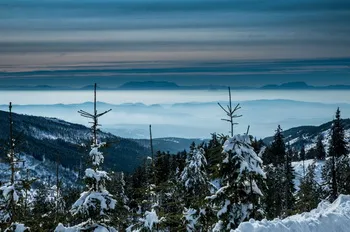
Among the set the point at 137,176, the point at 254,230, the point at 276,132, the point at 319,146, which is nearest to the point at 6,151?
the point at 254,230

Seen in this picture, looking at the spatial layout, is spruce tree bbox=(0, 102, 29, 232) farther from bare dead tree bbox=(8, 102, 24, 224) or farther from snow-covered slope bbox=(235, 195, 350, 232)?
snow-covered slope bbox=(235, 195, 350, 232)

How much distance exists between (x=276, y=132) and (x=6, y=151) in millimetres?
95819

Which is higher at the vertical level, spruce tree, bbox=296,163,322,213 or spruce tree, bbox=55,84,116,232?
spruce tree, bbox=55,84,116,232

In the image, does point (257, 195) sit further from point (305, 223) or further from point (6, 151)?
point (6, 151)

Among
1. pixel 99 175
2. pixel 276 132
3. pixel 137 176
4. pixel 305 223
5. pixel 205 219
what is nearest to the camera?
pixel 305 223

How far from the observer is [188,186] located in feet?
110

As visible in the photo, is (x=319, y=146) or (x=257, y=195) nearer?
(x=257, y=195)

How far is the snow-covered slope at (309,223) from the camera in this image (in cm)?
1374

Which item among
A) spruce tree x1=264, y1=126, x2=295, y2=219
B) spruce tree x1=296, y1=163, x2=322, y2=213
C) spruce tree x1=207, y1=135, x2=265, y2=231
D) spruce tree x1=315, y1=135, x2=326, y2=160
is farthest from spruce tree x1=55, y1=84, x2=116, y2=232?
spruce tree x1=315, y1=135, x2=326, y2=160

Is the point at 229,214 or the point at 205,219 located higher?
the point at 229,214

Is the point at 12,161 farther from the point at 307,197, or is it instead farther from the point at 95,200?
the point at 307,197

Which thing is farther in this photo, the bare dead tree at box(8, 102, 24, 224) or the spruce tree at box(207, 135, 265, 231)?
the spruce tree at box(207, 135, 265, 231)

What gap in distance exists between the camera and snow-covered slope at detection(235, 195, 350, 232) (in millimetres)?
13736

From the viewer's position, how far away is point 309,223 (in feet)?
48.6
